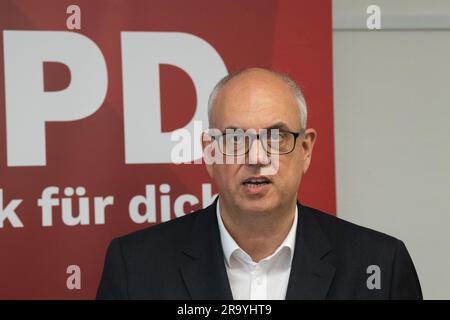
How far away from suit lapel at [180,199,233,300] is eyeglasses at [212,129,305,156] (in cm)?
21

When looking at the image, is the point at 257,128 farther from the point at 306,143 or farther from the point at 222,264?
the point at 222,264

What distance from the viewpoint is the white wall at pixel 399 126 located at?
225cm

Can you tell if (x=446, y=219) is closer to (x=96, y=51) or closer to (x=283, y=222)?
(x=283, y=222)

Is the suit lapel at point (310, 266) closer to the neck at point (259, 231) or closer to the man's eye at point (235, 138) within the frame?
the neck at point (259, 231)

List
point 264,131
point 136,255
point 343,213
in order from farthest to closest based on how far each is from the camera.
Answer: point 343,213 < point 136,255 < point 264,131

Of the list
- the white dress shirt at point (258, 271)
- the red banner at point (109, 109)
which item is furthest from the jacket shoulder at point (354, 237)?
the red banner at point (109, 109)

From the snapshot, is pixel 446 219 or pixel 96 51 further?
pixel 446 219

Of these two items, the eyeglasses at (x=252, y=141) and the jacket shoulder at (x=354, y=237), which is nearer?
the eyeglasses at (x=252, y=141)

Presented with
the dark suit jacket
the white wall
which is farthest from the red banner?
the dark suit jacket

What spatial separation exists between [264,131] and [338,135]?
1.00 m

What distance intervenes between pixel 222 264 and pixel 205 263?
39 mm

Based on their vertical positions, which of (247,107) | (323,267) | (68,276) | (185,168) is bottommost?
(68,276)

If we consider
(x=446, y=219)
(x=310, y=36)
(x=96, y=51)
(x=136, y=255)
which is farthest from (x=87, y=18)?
(x=446, y=219)

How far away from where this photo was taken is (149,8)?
6.32 feet
